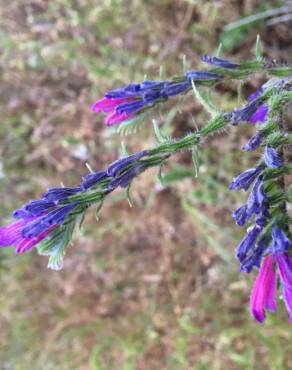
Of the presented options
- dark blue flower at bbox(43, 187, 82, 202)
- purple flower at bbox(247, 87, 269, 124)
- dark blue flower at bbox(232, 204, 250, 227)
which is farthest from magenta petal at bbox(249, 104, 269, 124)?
dark blue flower at bbox(43, 187, 82, 202)

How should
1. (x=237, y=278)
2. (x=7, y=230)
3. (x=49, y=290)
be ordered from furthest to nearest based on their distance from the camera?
(x=49, y=290)
(x=237, y=278)
(x=7, y=230)

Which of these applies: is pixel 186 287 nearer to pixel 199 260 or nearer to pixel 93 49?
pixel 199 260

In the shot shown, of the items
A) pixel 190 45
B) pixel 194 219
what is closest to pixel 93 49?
pixel 190 45

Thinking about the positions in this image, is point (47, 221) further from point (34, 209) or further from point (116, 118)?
point (116, 118)

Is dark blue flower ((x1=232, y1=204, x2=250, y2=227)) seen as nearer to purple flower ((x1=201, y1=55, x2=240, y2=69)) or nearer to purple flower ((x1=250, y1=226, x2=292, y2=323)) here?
purple flower ((x1=250, y1=226, x2=292, y2=323))

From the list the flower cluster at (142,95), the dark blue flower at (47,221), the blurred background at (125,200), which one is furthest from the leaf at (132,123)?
the blurred background at (125,200)

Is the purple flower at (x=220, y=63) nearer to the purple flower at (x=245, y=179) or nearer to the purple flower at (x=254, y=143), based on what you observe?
the purple flower at (x=254, y=143)
